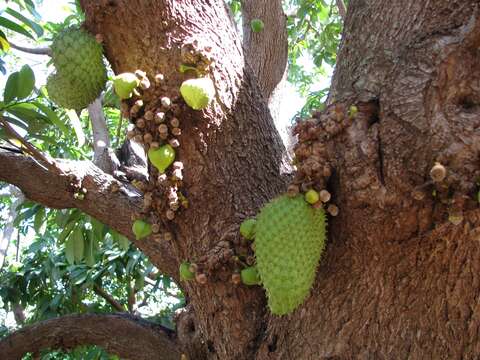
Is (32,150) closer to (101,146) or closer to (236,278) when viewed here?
(236,278)

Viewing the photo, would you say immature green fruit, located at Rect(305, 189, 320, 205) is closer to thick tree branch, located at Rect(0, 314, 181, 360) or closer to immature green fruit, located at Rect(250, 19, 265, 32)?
thick tree branch, located at Rect(0, 314, 181, 360)

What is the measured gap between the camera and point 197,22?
61.8 inches

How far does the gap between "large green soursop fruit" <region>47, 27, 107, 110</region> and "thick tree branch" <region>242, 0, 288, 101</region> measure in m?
1.66

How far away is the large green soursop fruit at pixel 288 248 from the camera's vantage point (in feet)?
3.77

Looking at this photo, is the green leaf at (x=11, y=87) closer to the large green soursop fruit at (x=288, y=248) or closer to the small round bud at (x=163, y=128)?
the small round bud at (x=163, y=128)

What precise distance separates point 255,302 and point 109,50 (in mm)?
845

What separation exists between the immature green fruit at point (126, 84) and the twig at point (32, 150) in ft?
1.71

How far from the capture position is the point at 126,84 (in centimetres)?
142

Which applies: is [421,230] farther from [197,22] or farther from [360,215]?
[197,22]

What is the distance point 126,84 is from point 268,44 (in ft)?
6.21

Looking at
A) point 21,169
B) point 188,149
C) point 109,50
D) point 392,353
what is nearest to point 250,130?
point 188,149

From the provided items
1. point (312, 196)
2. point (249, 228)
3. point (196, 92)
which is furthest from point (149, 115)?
point (312, 196)

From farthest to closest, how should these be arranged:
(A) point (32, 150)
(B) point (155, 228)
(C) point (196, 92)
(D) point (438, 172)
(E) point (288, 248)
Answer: (A) point (32, 150) → (B) point (155, 228) → (C) point (196, 92) → (E) point (288, 248) → (D) point (438, 172)

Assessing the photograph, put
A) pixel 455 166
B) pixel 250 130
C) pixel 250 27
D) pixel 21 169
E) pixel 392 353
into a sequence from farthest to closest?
pixel 250 27, pixel 21 169, pixel 250 130, pixel 392 353, pixel 455 166
